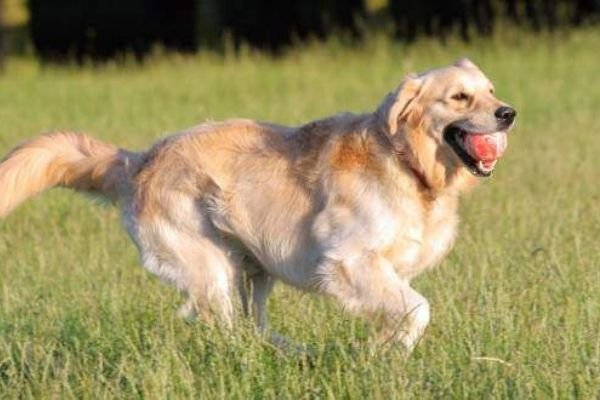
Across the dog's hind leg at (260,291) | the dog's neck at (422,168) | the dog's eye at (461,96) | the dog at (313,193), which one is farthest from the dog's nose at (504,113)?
the dog's hind leg at (260,291)

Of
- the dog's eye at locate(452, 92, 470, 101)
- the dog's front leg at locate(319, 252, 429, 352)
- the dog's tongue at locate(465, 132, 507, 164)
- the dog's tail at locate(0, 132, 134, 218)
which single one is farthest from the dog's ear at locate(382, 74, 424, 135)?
the dog's tail at locate(0, 132, 134, 218)

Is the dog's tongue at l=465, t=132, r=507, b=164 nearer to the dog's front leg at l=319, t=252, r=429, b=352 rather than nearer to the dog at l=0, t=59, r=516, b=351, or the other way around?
the dog at l=0, t=59, r=516, b=351

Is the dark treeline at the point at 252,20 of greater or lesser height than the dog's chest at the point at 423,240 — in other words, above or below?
below

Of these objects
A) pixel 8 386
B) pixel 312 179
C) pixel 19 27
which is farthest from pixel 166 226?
pixel 19 27

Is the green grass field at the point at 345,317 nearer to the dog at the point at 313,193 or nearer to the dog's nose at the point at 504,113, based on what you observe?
the dog at the point at 313,193

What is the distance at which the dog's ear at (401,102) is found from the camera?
250 inches

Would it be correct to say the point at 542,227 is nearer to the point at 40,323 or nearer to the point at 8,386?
the point at 40,323

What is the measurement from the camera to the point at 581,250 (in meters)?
7.71

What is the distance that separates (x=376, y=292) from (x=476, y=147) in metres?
0.74

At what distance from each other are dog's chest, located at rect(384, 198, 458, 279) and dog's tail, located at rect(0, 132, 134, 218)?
4.49 ft

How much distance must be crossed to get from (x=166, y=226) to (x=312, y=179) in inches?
A: 26.6

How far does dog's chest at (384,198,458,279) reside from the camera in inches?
248

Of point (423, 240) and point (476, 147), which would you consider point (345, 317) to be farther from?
point (476, 147)

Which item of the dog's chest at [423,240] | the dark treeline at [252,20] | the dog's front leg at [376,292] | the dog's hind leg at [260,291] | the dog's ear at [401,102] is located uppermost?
the dog's ear at [401,102]
